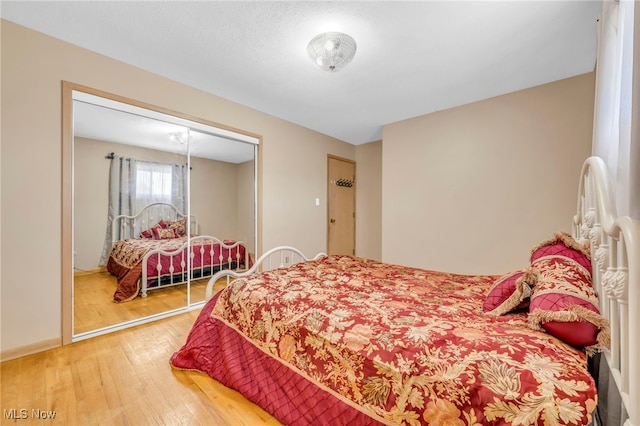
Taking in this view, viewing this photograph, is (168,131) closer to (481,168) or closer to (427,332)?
(427,332)

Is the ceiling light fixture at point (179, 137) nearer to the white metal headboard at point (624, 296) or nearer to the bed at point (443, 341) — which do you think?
the bed at point (443, 341)

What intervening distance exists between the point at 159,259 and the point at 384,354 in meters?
2.85

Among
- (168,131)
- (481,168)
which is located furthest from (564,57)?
(168,131)

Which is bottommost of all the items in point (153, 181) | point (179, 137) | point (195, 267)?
point (195, 267)

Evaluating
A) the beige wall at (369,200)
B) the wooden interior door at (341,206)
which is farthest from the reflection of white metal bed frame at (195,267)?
the beige wall at (369,200)

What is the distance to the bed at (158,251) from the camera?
2.56 meters

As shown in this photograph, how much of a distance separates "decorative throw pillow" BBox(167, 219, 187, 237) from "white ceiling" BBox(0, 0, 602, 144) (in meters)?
1.56

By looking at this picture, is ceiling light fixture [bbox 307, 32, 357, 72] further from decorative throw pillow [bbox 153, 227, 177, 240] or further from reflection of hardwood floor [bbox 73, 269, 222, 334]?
reflection of hardwood floor [bbox 73, 269, 222, 334]

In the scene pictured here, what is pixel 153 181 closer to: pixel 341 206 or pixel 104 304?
pixel 104 304

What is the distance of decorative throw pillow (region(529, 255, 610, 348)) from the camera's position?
33.8 inches

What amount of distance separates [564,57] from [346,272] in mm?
2773

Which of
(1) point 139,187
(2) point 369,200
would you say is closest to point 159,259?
(1) point 139,187

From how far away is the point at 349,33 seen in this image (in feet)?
6.51

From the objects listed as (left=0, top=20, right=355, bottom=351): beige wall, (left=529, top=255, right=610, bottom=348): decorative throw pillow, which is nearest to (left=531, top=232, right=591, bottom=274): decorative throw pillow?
(left=529, top=255, right=610, bottom=348): decorative throw pillow
